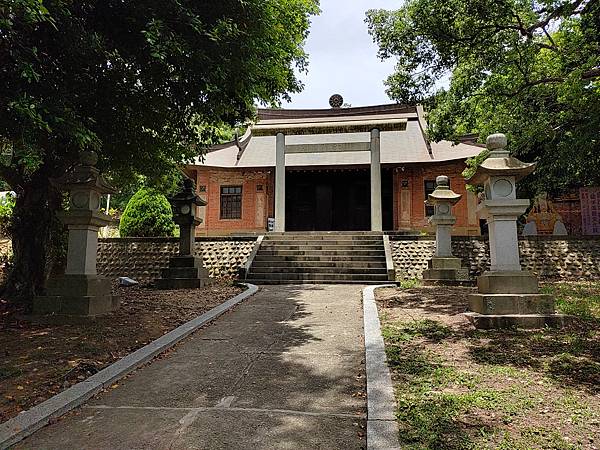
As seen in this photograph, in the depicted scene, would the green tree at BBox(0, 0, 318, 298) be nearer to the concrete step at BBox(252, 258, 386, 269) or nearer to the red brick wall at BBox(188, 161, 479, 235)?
the concrete step at BBox(252, 258, 386, 269)

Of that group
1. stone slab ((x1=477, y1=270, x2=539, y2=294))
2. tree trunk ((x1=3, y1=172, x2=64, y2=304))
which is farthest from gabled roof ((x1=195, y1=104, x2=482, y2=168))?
stone slab ((x1=477, y1=270, x2=539, y2=294))

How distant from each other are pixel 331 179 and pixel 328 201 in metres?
1.12

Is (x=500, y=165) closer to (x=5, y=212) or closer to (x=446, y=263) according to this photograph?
(x=446, y=263)

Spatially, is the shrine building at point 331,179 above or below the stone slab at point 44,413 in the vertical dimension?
above

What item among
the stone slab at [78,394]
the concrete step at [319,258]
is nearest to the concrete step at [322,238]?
the concrete step at [319,258]

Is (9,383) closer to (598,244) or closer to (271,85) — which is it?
(271,85)

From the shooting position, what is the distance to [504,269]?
6.22 m

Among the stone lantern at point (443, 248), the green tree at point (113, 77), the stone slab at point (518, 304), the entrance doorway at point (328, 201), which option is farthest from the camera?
the entrance doorway at point (328, 201)

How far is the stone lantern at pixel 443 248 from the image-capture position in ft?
36.0

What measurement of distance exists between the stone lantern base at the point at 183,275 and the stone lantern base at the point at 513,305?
7.32 metres

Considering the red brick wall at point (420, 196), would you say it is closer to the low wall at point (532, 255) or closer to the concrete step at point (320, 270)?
the low wall at point (532, 255)

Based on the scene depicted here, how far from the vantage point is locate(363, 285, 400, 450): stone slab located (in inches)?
107

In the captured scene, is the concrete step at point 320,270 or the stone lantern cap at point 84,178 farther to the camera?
the concrete step at point 320,270

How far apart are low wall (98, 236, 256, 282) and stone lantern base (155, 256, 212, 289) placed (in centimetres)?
256
